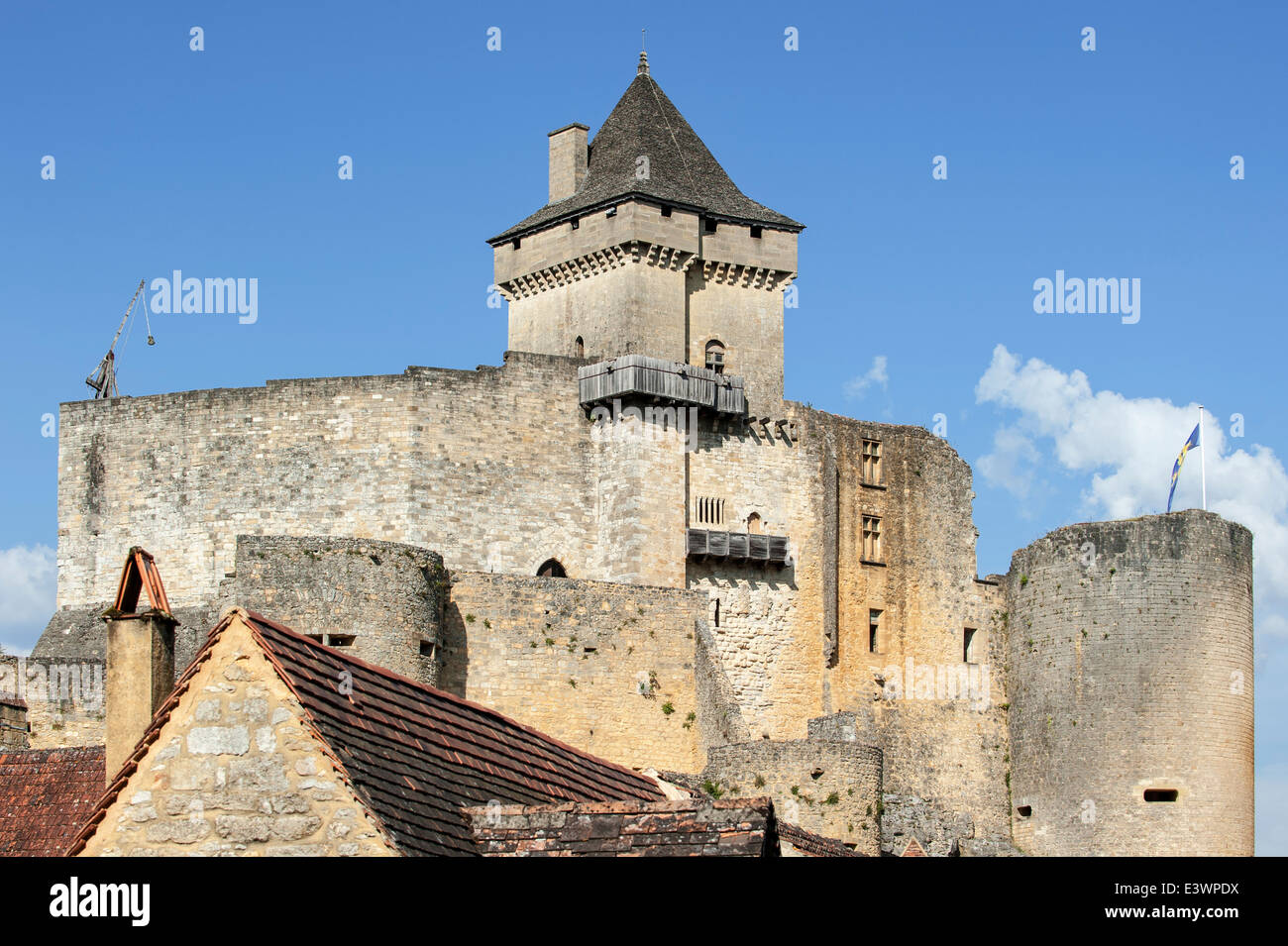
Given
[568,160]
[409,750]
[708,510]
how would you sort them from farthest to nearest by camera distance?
[568,160]
[708,510]
[409,750]

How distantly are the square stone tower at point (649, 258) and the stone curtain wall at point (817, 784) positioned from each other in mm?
13250

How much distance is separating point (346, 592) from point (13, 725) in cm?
610

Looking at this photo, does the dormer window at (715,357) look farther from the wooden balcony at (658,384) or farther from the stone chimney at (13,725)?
the stone chimney at (13,725)

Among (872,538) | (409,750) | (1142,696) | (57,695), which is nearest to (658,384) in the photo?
(872,538)

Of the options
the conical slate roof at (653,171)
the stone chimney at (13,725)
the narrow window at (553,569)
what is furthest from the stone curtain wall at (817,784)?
the conical slate roof at (653,171)

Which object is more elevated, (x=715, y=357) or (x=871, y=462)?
(x=715, y=357)

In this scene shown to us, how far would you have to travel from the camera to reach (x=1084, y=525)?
48.8 metres

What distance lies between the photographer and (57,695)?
135ft

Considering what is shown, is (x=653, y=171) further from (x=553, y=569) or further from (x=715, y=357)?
(x=553, y=569)

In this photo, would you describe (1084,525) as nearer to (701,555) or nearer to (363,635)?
(701,555)

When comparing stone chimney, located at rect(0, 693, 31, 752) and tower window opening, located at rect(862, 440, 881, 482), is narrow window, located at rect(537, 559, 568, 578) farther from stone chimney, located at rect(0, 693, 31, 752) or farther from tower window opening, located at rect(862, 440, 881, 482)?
stone chimney, located at rect(0, 693, 31, 752)

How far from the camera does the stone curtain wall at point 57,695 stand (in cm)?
3984

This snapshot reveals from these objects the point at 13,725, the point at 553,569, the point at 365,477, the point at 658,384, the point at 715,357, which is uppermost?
the point at 715,357
